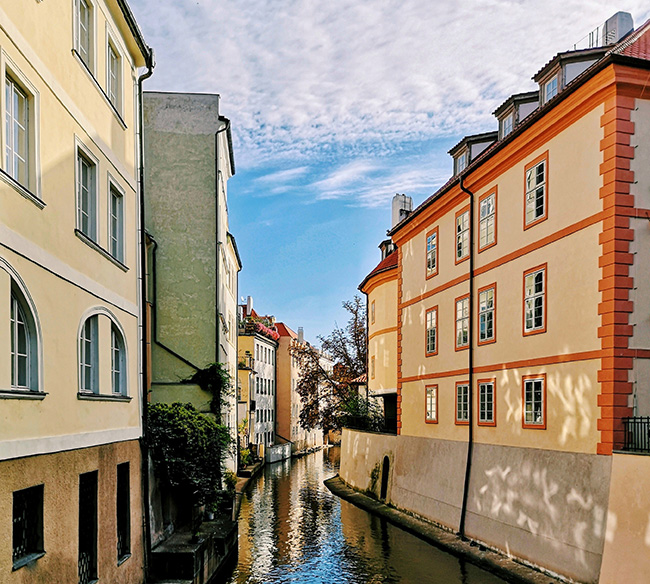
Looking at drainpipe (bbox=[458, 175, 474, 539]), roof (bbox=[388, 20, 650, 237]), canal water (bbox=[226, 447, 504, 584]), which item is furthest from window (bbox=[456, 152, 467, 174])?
canal water (bbox=[226, 447, 504, 584])

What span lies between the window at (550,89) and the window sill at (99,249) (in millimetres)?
11126

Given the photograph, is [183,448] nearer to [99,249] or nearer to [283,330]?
[99,249]

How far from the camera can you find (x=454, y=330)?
70.4 ft

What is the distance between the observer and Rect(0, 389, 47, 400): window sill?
759 centimetres

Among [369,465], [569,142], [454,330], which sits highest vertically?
[569,142]

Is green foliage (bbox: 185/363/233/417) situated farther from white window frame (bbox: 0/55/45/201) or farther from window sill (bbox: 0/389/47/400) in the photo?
white window frame (bbox: 0/55/45/201)

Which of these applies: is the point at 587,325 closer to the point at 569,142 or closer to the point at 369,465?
the point at 569,142

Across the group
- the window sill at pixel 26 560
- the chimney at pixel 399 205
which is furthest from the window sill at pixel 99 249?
the chimney at pixel 399 205

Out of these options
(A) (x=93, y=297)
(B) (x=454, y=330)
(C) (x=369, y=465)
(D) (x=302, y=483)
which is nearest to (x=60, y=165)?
(A) (x=93, y=297)

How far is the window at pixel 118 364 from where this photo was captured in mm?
12266

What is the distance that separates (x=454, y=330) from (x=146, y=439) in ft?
35.0

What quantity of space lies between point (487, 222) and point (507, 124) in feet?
11.6

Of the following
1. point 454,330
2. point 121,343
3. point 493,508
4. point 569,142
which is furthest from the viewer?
point 454,330

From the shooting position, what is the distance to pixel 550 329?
51.8 feet
